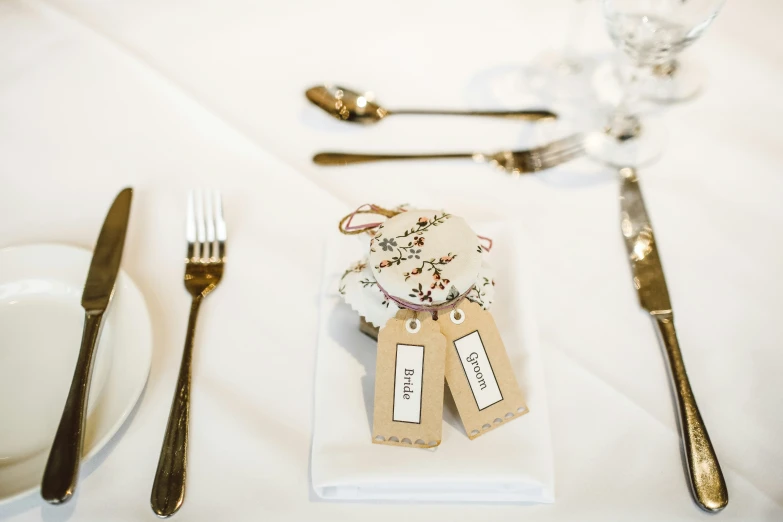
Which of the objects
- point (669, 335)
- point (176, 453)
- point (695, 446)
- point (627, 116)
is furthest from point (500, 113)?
point (176, 453)

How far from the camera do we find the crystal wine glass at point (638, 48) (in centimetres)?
70

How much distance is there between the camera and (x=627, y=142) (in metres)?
0.76

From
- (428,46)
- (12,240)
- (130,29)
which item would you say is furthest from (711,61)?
(12,240)

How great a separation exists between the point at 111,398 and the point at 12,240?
30cm

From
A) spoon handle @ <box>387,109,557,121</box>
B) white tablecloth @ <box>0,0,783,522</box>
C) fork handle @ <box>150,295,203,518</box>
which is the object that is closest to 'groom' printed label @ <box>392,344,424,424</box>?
white tablecloth @ <box>0,0,783,522</box>

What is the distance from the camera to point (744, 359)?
1.96ft

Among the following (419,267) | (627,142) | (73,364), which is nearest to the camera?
(419,267)

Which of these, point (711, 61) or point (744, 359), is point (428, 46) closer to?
point (711, 61)

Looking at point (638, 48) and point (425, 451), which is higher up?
point (638, 48)

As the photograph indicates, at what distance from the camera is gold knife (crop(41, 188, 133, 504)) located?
459 mm

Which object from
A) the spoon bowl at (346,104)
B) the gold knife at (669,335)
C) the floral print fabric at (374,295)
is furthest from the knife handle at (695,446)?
the spoon bowl at (346,104)

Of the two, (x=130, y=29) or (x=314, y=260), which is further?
(x=130, y=29)

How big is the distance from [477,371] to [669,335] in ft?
0.88

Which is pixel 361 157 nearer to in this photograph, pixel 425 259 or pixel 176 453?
pixel 425 259
